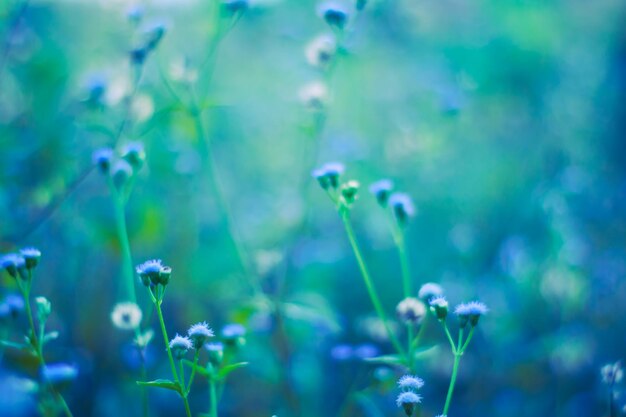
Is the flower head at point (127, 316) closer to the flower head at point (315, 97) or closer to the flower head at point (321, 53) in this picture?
the flower head at point (315, 97)

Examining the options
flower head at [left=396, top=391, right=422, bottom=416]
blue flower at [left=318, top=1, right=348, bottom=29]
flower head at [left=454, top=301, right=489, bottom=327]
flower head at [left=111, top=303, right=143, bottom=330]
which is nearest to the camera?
flower head at [left=396, top=391, right=422, bottom=416]

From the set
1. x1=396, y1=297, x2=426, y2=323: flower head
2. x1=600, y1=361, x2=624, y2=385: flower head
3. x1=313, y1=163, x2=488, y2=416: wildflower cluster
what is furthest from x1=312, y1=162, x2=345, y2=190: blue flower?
x1=600, y1=361, x2=624, y2=385: flower head

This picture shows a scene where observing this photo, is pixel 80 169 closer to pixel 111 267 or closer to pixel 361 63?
pixel 111 267

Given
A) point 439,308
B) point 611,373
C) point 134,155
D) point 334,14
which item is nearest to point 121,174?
point 134,155

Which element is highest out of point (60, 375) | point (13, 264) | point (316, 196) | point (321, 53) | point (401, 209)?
point (316, 196)

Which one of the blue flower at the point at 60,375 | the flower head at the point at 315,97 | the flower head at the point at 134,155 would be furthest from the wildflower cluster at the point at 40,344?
the flower head at the point at 315,97

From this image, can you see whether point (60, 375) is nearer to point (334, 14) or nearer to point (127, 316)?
point (127, 316)

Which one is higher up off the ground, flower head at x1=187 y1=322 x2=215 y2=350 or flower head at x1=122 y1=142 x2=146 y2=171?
flower head at x1=122 y1=142 x2=146 y2=171

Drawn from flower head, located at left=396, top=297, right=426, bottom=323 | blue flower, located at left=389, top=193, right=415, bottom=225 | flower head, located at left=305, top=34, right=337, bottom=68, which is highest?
flower head, located at left=305, top=34, right=337, bottom=68

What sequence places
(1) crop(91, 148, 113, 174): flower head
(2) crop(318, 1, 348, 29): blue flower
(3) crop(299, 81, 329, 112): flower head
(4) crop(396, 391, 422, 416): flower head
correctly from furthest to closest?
(3) crop(299, 81, 329, 112): flower head → (2) crop(318, 1, 348, 29): blue flower → (1) crop(91, 148, 113, 174): flower head → (4) crop(396, 391, 422, 416): flower head

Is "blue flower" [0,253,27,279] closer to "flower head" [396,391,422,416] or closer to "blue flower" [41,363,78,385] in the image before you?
"blue flower" [41,363,78,385]
